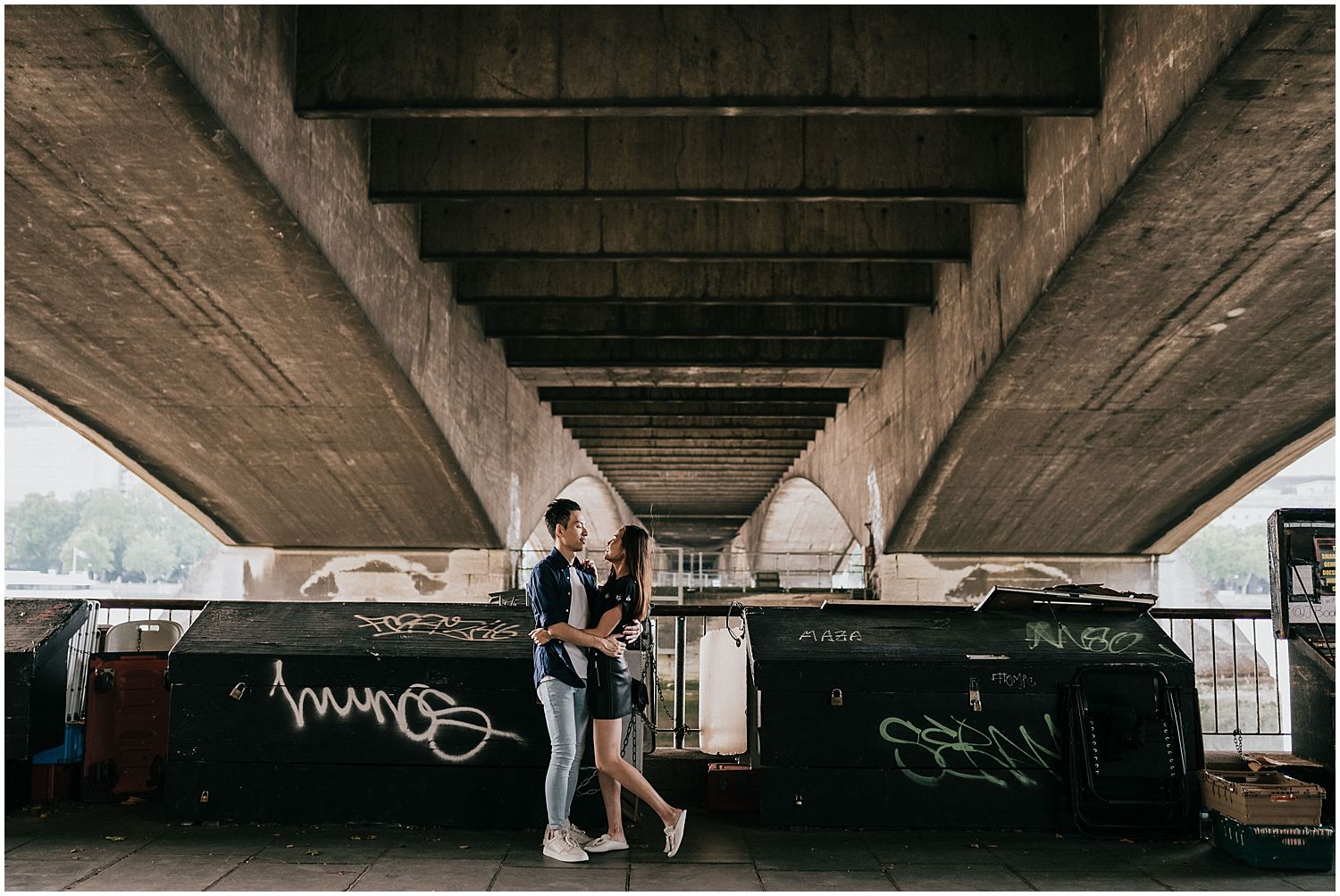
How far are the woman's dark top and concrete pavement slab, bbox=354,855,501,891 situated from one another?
94 centimetres

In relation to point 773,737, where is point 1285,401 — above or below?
above

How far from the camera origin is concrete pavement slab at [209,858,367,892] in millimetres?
4805

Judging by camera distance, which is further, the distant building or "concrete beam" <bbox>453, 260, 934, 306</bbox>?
the distant building

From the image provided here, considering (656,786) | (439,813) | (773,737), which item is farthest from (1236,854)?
(439,813)

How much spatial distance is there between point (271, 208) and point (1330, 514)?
8.23 metres

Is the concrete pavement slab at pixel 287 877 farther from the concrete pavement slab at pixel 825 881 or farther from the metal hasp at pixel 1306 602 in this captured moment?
the metal hasp at pixel 1306 602

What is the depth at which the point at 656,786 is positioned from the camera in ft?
21.6

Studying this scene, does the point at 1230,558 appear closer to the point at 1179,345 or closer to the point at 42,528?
the point at 1179,345

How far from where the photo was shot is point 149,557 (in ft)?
384

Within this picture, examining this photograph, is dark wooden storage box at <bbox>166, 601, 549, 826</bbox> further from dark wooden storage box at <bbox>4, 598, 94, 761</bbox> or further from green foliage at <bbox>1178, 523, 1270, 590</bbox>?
green foliage at <bbox>1178, 523, 1270, 590</bbox>

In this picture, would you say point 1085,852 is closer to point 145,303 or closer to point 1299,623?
point 1299,623

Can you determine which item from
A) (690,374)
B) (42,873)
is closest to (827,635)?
(42,873)

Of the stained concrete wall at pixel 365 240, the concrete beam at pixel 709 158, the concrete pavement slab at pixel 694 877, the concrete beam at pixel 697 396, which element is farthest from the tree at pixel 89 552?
the concrete pavement slab at pixel 694 877

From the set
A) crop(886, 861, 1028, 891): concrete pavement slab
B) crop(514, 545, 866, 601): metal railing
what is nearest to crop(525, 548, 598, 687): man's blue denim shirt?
crop(886, 861, 1028, 891): concrete pavement slab
